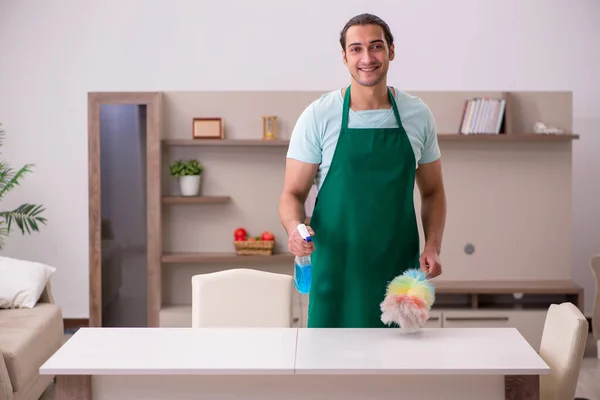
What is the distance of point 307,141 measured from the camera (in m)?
2.89

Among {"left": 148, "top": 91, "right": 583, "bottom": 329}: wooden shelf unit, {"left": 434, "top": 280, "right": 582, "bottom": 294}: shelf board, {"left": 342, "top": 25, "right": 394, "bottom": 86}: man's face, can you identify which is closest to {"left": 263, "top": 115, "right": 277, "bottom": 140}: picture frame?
{"left": 148, "top": 91, "right": 583, "bottom": 329}: wooden shelf unit

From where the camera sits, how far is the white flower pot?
5527 mm

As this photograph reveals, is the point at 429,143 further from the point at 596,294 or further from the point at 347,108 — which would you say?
the point at 596,294

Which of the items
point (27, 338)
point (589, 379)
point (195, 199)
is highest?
point (195, 199)

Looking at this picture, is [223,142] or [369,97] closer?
[369,97]

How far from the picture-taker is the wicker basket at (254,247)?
555cm

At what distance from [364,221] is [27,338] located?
2.19m

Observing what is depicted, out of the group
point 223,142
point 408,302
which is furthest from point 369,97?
point 223,142

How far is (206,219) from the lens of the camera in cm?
571

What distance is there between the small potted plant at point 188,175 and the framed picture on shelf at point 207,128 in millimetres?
185

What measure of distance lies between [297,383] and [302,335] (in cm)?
33

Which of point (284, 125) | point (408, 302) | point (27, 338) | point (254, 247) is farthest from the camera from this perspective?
point (284, 125)

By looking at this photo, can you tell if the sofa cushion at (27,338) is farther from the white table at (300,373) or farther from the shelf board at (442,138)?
the white table at (300,373)

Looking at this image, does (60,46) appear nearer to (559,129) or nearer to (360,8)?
(360,8)
